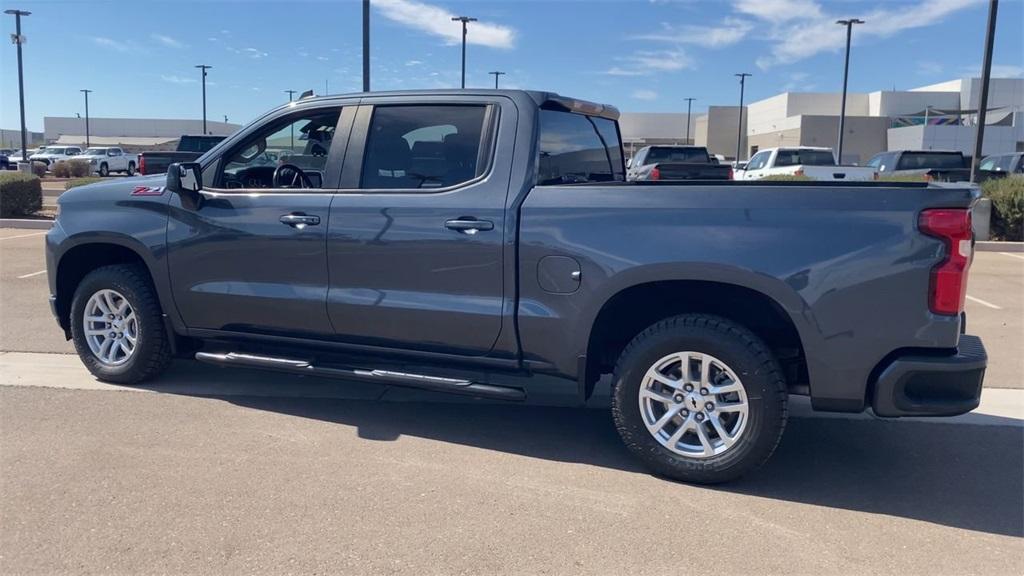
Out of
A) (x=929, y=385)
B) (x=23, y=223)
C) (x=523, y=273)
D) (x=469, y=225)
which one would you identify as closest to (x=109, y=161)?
(x=23, y=223)

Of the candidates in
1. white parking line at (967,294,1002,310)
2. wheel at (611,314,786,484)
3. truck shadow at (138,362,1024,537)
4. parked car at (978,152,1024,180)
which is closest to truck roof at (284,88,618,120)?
wheel at (611,314,786,484)

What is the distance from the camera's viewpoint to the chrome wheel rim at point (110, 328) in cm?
561

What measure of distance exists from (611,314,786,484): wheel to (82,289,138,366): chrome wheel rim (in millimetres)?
3430

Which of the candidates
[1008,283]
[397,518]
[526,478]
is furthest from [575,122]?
[1008,283]

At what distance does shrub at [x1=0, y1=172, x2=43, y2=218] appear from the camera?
632 inches

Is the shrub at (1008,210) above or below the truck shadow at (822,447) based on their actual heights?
above

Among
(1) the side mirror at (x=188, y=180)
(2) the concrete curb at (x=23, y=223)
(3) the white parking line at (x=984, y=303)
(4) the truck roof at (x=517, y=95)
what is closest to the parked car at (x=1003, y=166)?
(3) the white parking line at (x=984, y=303)

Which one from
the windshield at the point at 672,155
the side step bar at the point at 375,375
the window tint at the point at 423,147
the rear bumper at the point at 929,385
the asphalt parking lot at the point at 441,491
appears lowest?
the asphalt parking lot at the point at 441,491

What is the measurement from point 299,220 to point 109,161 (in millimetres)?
42652

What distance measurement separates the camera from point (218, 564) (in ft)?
10.9

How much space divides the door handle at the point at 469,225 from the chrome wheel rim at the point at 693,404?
3.75ft

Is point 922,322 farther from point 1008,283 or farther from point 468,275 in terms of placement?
point 1008,283

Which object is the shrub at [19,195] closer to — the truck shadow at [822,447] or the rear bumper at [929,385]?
the truck shadow at [822,447]

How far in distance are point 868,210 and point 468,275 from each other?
2.02 m
